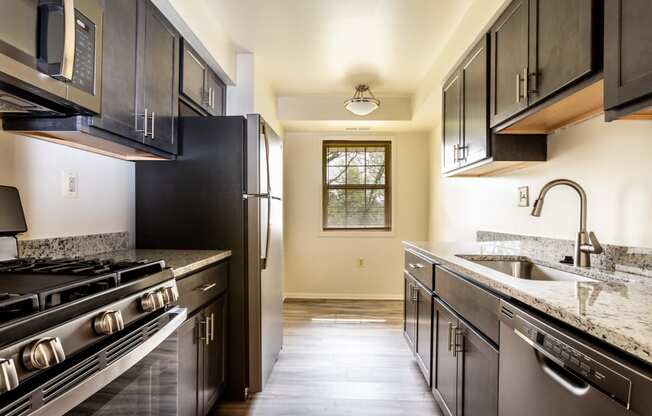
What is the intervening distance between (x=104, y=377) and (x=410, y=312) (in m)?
2.20

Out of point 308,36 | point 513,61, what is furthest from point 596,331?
point 308,36

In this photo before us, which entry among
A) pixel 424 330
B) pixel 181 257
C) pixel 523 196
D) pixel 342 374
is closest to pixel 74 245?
pixel 181 257

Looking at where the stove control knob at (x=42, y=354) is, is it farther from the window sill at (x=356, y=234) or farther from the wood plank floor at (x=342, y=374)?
the window sill at (x=356, y=234)

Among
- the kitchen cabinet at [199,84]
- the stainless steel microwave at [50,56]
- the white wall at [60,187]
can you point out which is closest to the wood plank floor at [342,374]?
the white wall at [60,187]

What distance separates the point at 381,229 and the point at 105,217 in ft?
11.5

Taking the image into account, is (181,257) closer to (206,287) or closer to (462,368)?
(206,287)

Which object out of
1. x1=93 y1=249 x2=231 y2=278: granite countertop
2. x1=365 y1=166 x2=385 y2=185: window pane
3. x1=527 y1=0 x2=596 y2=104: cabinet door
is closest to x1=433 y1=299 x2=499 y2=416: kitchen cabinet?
x1=527 y1=0 x2=596 y2=104: cabinet door

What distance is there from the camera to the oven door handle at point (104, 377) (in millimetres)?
823

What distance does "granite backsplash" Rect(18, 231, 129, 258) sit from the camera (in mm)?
1597

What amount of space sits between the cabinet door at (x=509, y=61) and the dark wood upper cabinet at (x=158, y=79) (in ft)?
5.65

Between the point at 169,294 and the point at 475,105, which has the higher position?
the point at 475,105

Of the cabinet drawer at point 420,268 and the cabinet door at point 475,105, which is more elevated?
the cabinet door at point 475,105

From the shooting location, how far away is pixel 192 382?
172 centimetres

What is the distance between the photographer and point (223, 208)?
2.26 meters
